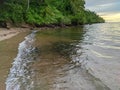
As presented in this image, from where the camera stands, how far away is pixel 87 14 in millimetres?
76188

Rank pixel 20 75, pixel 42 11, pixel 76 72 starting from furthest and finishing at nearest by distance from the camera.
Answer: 1. pixel 42 11
2. pixel 76 72
3. pixel 20 75

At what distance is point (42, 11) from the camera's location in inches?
2156

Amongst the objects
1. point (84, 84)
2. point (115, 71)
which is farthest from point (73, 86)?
point (115, 71)

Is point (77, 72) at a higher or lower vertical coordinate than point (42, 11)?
lower

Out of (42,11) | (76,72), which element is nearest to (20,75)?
(76,72)

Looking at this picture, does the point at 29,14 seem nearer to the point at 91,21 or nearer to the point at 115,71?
the point at 91,21

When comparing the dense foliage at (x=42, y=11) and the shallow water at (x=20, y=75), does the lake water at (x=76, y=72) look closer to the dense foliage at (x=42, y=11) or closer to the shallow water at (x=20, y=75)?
the shallow water at (x=20, y=75)

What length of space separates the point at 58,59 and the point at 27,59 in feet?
6.14

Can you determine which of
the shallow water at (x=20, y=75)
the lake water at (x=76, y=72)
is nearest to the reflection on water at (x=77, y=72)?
the lake water at (x=76, y=72)

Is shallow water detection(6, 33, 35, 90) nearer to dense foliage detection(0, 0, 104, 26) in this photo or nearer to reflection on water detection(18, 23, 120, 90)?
reflection on water detection(18, 23, 120, 90)

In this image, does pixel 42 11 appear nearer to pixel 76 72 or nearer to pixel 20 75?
pixel 76 72

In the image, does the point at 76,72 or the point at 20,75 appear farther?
the point at 76,72

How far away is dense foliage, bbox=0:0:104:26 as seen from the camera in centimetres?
4722

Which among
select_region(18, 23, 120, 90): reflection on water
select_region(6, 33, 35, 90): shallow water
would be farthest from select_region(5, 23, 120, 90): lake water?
select_region(6, 33, 35, 90): shallow water
